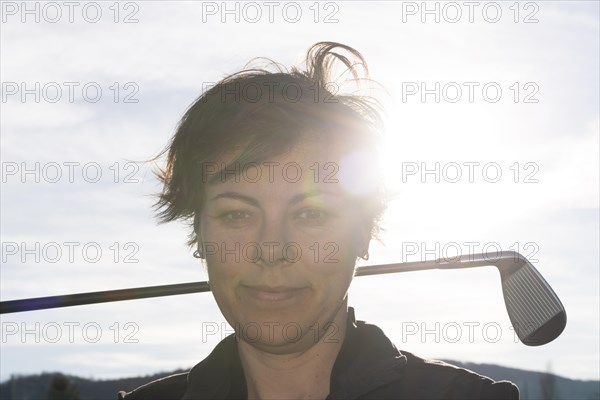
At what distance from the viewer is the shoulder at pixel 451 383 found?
166 inches

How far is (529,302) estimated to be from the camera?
6293 millimetres

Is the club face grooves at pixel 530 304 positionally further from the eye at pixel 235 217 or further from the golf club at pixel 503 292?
the eye at pixel 235 217

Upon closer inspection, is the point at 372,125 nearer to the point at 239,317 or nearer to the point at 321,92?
the point at 321,92

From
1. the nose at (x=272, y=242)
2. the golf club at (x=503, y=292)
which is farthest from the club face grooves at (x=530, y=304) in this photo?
the nose at (x=272, y=242)

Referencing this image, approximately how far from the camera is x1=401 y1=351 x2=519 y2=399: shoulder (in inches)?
166

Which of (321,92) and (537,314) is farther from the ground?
(321,92)

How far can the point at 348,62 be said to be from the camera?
18.0ft

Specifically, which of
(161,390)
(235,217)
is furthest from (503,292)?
(235,217)

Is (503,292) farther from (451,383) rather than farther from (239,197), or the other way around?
(239,197)

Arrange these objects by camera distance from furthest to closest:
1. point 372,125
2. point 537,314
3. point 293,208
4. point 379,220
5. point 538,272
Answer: point 538,272
point 537,314
point 379,220
point 372,125
point 293,208

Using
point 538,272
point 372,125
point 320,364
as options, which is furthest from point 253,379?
point 538,272

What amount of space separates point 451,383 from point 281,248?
902 millimetres

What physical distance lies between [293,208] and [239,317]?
21.8 inches

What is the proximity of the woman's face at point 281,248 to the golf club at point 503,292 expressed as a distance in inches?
75.8
